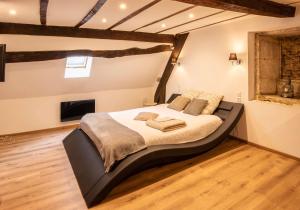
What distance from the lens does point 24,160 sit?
11.9 ft

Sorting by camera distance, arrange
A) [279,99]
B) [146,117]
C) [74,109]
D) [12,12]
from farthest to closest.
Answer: [74,109] < [146,117] < [279,99] < [12,12]

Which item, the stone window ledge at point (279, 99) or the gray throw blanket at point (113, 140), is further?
the stone window ledge at point (279, 99)

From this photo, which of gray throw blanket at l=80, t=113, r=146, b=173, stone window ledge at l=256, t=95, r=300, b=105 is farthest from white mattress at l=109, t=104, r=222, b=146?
stone window ledge at l=256, t=95, r=300, b=105

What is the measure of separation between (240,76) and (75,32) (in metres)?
3.31

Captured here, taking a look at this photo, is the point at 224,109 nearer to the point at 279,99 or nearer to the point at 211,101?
the point at 211,101

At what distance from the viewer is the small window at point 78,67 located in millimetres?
5168

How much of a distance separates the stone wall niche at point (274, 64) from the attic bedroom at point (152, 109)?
0.02m

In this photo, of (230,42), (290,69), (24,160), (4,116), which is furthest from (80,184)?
(290,69)

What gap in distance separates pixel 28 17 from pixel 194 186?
3.46m

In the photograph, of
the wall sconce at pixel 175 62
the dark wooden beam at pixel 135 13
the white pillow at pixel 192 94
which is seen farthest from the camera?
the wall sconce at pixel 175 62

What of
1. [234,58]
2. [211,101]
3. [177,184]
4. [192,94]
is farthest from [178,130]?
[234,58]

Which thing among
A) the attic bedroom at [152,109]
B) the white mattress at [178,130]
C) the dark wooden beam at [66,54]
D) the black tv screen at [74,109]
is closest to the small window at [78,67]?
the attic bedroom at [152,109]

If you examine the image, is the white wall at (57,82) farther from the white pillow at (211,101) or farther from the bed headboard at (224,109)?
the bed headboard at (224,109)

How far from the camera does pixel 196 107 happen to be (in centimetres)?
440
